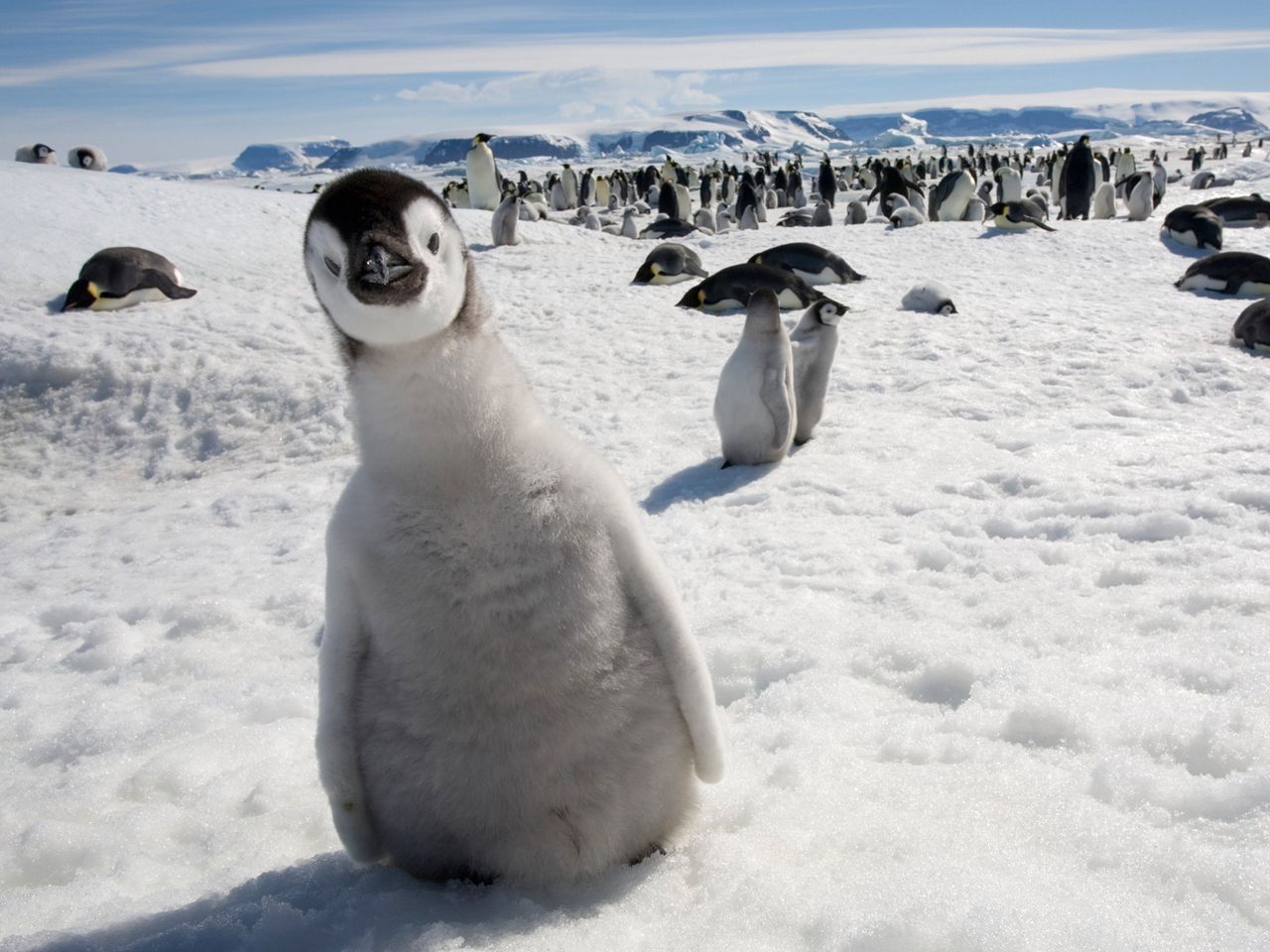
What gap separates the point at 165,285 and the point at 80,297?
808 mm

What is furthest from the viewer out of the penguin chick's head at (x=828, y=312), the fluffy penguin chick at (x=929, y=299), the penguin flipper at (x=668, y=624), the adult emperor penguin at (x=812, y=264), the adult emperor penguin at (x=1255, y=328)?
the adult emperor penguin at (x=812, y=264)

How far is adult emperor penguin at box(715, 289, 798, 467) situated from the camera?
537 centimetres

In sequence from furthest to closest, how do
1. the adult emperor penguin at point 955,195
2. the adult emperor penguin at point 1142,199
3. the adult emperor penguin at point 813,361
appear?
the adult emperor penguin at point 955,195, the adult emperor penguin at point 1142,199, the adult emperor penguin at point 813,361

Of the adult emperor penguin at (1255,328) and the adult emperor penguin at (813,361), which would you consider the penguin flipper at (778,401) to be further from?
the adult emperor penguin at (1255,328)

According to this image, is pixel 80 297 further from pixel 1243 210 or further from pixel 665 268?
pixel 1243 210

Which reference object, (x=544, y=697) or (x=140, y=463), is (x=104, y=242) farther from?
(x=544, y=697)

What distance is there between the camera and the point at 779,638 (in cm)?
316

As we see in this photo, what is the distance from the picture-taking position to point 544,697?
1745mm

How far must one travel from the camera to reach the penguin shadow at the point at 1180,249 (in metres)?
12.5

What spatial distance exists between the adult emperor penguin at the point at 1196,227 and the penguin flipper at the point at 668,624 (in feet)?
44.3

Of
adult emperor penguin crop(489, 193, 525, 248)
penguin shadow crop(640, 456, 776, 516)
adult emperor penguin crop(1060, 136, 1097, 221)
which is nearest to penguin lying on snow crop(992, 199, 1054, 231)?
adult emperor penguin crop(1060, 136, 1097, 221)

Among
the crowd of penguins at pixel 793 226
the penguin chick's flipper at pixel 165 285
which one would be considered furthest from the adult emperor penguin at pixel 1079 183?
the penguin chick's flipper at pixel 165 285

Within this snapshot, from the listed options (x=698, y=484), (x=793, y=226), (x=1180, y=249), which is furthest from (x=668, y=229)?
(x=698, y=484)

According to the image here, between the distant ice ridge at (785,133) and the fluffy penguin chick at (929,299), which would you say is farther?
the distant ice ridge at (785,133)
